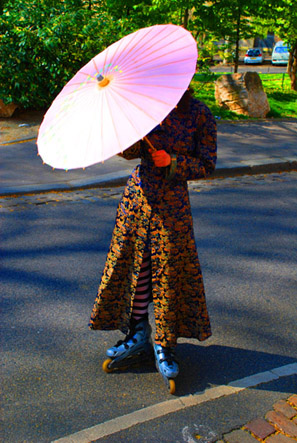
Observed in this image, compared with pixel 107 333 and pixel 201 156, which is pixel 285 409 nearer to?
pixel 107 333

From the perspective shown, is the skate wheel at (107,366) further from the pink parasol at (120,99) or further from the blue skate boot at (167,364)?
the pink parasol at (120,99)

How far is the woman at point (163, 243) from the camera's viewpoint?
9.51 ft

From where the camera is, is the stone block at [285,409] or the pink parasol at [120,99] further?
the stone block at [285,409]

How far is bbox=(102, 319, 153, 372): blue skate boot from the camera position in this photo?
3246mm

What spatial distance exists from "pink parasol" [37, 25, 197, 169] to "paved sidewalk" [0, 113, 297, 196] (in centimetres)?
465

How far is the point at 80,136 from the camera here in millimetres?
2455

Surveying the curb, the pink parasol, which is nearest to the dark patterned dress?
the pink parasol

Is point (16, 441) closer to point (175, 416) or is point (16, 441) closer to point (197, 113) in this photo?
point (175, 416)

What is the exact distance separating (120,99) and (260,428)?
1911mm

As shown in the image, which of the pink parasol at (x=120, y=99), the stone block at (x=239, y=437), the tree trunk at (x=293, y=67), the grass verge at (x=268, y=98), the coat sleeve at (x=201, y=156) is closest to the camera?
the pink parasol at (x=120, y=99)

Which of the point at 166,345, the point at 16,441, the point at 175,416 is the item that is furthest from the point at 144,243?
the point at 16,441

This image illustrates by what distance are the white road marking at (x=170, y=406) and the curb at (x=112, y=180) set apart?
4.78 meters

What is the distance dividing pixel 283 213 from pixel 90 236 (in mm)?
2676

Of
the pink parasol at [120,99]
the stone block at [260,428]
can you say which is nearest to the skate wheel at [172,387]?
the stone block at [260,428]
